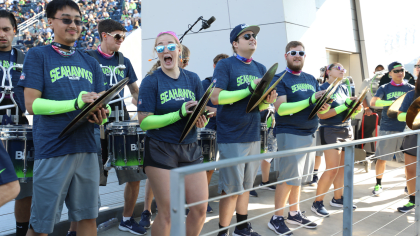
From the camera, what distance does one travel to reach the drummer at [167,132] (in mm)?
2623

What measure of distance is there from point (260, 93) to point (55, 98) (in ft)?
5.39

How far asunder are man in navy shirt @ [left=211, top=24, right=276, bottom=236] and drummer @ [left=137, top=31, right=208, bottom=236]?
0.56 metres

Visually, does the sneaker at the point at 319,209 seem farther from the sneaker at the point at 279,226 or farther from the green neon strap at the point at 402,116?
the green neon strap at the point at 402,116

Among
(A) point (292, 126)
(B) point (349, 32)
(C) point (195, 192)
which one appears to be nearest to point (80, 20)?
(C) point (195, 192)

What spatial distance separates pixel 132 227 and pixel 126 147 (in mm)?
1116

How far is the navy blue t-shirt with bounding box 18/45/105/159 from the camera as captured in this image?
2.34 metres

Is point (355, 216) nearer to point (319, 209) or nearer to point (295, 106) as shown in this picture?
point (319, 209)

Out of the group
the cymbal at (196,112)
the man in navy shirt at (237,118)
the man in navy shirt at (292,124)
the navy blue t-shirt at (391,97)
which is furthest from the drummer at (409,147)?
the cymbal at (196,112)

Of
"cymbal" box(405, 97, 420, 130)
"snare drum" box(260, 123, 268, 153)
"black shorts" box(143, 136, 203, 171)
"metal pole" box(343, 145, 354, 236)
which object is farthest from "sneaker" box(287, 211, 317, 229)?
"black shorts" box(143, 136, 203, 171)

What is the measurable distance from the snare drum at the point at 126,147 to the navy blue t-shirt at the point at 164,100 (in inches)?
18.1

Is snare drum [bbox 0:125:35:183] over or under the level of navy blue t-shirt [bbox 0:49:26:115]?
under

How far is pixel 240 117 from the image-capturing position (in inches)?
133

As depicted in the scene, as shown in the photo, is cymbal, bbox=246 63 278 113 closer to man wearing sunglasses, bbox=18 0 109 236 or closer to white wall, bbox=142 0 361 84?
man wearing sunglasses, bbox=18 0 109 236

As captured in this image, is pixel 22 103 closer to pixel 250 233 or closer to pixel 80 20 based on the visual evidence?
pixel 80 20
